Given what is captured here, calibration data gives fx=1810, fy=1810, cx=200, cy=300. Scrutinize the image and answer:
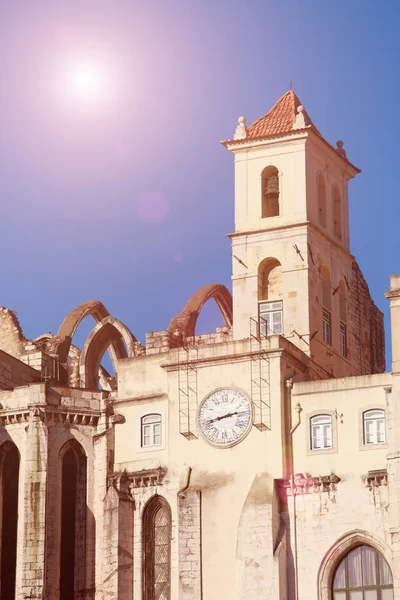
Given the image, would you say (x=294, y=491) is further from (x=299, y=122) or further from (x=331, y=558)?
(x=299, y=122)

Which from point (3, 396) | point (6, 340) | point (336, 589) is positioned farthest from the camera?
point (6, 340)

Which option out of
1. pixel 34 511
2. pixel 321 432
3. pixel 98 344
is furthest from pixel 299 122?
pixel 34 511

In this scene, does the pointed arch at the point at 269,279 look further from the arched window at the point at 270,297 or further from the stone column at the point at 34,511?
the stone column at the point at 34,511

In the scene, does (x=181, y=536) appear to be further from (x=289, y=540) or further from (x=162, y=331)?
(x=162, y=331)

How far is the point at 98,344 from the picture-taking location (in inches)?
3113

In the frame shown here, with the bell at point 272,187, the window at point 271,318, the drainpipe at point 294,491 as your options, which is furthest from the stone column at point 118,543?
the bell at point 272,187

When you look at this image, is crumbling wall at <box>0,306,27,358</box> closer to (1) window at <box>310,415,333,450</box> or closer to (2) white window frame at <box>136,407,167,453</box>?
(2) white window frame at <box>136,407,167,453</box>

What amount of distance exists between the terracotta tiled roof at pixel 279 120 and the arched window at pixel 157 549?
1627cm

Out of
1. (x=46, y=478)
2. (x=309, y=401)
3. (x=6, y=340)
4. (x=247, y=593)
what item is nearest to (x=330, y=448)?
(x=309, y=401)

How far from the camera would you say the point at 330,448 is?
2657 inches

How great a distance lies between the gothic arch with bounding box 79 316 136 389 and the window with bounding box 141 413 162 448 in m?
6.17

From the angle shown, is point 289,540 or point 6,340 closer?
point 289,540

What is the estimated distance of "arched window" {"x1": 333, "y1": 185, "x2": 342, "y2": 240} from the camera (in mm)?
77375

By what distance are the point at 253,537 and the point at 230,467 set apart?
124 inches
